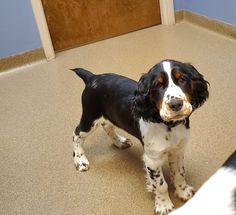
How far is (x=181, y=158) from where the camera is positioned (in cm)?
162

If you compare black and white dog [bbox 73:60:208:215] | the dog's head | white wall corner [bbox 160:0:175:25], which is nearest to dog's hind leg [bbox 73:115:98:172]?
black and white dog [bbox 73:60:208:215]

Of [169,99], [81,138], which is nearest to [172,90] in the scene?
[169,99]

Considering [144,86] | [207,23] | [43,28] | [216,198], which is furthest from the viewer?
[207,23]

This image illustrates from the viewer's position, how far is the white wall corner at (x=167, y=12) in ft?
11.9

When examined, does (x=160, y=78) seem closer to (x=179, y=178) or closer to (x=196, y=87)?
(x=196, y=87)

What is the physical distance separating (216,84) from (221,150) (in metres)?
0.73

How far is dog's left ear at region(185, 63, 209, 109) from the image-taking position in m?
1.36

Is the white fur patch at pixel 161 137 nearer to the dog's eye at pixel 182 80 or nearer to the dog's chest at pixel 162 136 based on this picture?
the dog's chest at pixel 162 136

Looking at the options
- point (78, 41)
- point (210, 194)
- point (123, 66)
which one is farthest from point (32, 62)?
point (210, 194)

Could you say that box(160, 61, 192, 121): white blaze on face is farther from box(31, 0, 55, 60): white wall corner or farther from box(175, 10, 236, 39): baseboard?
box(31, 0, 55, 60): white wall corner

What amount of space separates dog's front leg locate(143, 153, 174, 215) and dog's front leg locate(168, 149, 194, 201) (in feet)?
0.25

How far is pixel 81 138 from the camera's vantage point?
1.98 metres

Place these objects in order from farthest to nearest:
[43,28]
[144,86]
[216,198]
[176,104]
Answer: [43,28] < [144,86] < [176,104] < [216,198]

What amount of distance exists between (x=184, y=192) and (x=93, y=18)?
235 centimetres
